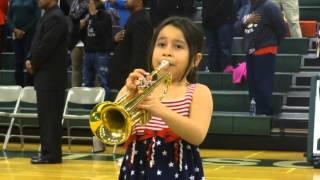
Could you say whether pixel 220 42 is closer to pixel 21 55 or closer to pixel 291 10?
pixel 291 10

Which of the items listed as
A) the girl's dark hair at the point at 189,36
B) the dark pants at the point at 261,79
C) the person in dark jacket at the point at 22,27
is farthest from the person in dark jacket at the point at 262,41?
the girl's dark hair at the point at 189,36

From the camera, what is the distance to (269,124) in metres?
10.5

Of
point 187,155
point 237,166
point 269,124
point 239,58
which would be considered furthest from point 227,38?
point 187,155

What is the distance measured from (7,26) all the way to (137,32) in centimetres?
577

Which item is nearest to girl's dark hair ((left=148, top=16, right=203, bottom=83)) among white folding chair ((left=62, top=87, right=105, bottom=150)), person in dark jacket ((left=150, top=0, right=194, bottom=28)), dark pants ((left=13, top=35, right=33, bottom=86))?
white folding chair ((left=62, top=87, right=105, bottom=150))

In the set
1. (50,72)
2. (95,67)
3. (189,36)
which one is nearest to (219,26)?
(95,67)

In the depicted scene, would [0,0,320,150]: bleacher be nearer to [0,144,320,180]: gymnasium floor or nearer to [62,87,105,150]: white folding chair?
[0,144,320,180]: gymnasium floor

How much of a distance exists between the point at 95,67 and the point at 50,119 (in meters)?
2.78

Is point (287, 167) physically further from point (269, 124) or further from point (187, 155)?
point (187, 155)

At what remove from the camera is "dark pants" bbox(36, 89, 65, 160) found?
8578mm

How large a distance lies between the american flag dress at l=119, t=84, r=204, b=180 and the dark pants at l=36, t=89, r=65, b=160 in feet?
18.1

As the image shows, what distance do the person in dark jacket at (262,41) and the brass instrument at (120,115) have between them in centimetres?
740

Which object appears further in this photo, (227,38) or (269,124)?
(227,38)

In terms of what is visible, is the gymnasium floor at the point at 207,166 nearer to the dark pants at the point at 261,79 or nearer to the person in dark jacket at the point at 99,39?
the dark pants at the point at 261,79
